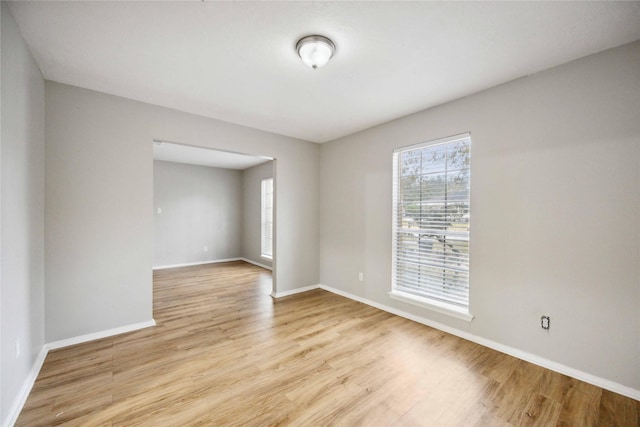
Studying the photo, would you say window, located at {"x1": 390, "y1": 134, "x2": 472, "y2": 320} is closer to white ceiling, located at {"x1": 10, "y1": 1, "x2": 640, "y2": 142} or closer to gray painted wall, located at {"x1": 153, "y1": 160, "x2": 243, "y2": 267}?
white ceiling, located at {"x1": 10, "y1": 1, "x2": 640, "y2": 142}

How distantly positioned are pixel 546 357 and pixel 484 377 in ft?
2.14

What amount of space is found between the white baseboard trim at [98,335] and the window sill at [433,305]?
306 centimetres

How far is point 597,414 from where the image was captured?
176 cm

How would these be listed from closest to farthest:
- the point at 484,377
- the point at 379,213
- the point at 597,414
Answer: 1. the point at 597,414
2. the point at 484,377
3. the point at 379,213

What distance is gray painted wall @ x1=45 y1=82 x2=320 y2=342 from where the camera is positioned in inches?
102

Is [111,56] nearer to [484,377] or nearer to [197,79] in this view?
[197,79]

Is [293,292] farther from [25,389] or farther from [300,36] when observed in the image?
[300,36]

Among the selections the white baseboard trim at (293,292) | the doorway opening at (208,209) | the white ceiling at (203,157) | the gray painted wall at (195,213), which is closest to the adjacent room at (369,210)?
the white baseboard trim at (293,292)

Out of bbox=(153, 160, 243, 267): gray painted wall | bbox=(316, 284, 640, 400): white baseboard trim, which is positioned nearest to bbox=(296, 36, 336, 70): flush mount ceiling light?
bbox=(316, 284, 640, 400): white baseboard trim

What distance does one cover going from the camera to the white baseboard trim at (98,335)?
8.46ft

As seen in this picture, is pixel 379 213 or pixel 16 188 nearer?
pixel 16 188

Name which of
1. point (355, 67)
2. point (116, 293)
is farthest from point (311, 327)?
point (355, 67)

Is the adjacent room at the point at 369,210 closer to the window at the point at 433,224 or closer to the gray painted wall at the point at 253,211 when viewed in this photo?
the window at the point at 433,224

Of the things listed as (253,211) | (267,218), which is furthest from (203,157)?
(267,218)
